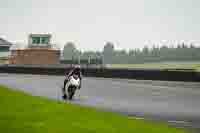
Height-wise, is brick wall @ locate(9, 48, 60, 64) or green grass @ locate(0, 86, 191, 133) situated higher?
brick wall @ locate(9, 48, 60, 64)

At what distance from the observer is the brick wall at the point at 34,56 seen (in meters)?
79.5

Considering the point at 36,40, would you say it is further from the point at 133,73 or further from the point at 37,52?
the point at 133,73

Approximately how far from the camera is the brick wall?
3130 inches

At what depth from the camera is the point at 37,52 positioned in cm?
7938

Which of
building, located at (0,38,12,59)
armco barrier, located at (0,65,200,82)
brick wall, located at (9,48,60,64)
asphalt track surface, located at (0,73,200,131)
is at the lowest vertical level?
asphalt track surface, located at (0,73,200,131)

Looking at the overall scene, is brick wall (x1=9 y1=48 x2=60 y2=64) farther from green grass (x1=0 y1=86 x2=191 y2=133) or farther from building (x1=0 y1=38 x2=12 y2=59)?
green grass (x1=0 y1=86 x2=191 y2=133)

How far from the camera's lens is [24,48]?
260ft

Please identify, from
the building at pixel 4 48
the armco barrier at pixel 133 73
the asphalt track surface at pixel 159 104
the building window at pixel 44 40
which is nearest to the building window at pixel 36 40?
the building window at pixel 44 40

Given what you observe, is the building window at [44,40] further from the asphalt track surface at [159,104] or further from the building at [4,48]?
the asphalt track surface at [159,104]

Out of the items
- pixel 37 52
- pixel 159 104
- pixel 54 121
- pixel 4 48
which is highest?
pixel 4 48

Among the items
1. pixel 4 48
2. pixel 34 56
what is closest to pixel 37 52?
pixel 34 56

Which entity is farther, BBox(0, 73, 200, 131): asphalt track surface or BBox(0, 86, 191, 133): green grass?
BBox(0, 73, 200, 131): asphalt track surface

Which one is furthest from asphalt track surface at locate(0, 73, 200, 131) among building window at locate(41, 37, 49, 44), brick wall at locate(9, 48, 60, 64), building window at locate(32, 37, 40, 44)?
brick wall at locate(9, 48, 60, 64)

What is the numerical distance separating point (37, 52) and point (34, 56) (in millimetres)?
1207
